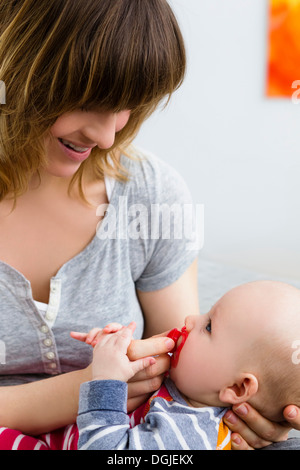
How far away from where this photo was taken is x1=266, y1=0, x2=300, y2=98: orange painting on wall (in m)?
3.02

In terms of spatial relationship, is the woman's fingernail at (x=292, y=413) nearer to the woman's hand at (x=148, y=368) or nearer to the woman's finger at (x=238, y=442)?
the woman's finger at (x=238, y=442)

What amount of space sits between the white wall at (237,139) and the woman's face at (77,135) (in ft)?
6.98

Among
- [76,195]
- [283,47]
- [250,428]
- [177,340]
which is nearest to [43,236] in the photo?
[76,195]

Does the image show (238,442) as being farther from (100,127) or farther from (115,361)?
(100,127)

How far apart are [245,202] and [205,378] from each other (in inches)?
97.3

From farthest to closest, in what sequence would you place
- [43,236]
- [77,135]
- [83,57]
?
[43,236], [77,135], [83,57]

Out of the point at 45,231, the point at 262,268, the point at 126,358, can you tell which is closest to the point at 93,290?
the point at 45,231

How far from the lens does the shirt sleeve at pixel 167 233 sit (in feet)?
4.38

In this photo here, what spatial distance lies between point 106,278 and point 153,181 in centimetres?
25

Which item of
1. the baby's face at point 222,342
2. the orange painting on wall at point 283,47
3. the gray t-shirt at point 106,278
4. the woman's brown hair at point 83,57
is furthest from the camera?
the orange painting on wall at point 283,47

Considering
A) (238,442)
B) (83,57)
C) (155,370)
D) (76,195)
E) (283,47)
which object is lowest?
(238,442)

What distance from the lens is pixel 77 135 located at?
3.39 feet

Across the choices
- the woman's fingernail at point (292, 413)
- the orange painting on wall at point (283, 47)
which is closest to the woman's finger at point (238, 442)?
the woman's fingernail at point (292, 413)

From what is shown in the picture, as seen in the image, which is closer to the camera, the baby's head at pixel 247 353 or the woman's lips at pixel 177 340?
the baby's head at pixel 247 353
